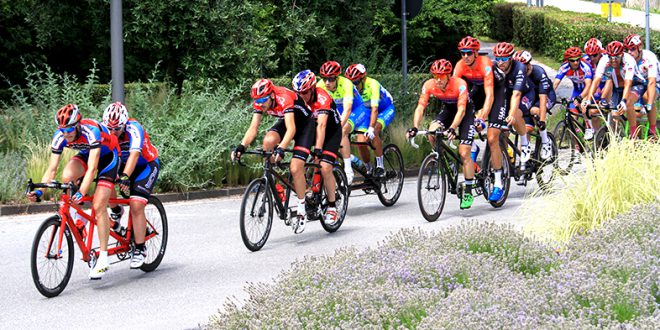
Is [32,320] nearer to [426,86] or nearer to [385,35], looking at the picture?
[426,86]

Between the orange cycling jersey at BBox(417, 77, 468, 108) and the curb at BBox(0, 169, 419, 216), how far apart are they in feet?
13.0

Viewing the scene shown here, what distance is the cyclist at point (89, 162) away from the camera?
9.11 metres

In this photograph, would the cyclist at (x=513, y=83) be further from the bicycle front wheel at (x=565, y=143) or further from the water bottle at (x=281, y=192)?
the water bottle at (x=281, y=192)

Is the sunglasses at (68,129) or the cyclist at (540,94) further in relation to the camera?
the cyclist at (540,94)

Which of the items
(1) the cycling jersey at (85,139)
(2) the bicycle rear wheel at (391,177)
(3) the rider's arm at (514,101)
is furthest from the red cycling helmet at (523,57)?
(1) the cycling jersey at (85,139)

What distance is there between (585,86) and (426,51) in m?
22.9

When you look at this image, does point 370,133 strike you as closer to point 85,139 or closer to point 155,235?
point 155,235

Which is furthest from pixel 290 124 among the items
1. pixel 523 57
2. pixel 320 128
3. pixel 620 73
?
pixel 620 73

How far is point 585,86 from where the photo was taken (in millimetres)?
17078

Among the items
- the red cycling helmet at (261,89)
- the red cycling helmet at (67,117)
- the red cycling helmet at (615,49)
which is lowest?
the red cycling helmet at (67,117)

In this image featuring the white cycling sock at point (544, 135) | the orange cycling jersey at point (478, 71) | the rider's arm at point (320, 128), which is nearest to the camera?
the rider's arm at point (320, 128)

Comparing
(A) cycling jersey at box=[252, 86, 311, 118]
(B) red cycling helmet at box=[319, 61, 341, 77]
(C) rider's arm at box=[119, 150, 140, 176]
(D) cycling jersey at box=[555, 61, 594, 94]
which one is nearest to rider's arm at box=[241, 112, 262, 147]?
(A) cycling jersey at box=[252, 86, 311, 118]

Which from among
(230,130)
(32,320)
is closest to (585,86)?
(230,130)

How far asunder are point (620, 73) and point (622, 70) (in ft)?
0.47
